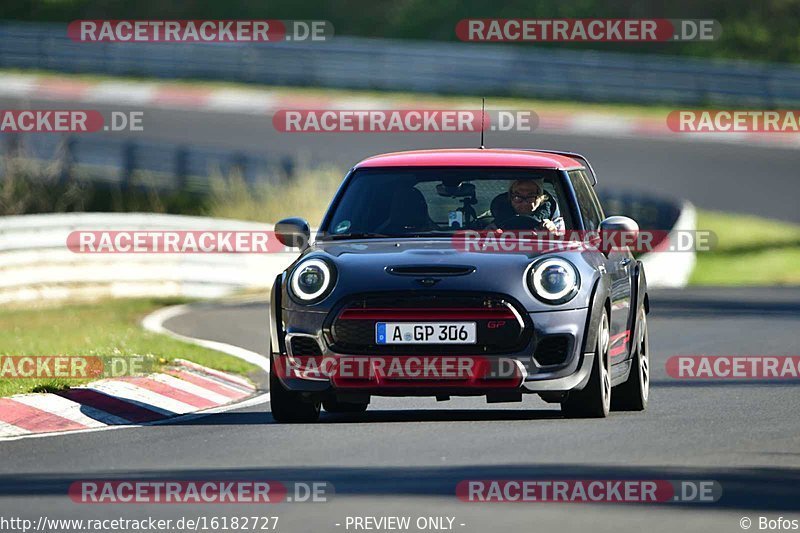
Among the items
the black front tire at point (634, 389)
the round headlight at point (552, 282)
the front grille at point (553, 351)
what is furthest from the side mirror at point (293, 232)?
the black front tire at point (634, 389)

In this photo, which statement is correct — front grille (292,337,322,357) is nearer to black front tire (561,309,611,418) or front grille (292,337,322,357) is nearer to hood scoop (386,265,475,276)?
hood scoop (386,265,475,276)

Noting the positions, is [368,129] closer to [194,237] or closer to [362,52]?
[362,52]

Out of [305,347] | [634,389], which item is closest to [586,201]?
[634,389]

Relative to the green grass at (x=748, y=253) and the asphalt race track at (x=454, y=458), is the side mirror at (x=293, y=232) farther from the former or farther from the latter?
the green grass at (x=748, y=253)

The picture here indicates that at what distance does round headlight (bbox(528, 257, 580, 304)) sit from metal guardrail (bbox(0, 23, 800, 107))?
32.3 meters

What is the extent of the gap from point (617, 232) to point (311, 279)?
6.67 feet

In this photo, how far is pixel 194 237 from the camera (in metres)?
23.7

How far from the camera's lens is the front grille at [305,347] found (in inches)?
408

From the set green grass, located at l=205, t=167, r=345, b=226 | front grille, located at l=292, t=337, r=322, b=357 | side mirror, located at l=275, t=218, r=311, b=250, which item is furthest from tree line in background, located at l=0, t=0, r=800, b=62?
front grille, located at l=292, t=337, r=322, b=357

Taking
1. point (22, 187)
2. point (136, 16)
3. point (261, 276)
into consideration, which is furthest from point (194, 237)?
point (136, 16)

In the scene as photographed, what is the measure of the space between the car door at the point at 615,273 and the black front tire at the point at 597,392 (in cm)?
20

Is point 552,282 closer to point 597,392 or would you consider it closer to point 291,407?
point 597,392

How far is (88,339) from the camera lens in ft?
52.5

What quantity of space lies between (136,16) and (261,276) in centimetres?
3925
